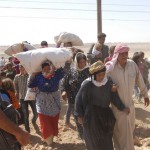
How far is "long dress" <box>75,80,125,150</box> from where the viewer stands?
537 centimetres

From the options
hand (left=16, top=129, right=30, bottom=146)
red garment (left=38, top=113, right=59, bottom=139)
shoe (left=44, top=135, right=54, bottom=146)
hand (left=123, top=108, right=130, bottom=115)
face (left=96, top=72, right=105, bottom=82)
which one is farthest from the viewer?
shoe (left=44, top=135, right=54, bottom=146)

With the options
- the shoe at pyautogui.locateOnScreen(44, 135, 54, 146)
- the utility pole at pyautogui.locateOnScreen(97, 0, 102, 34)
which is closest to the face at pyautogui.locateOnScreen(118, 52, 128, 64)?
the shoe at pyautogui.locateOnScreen(44, 135, 54, 146)

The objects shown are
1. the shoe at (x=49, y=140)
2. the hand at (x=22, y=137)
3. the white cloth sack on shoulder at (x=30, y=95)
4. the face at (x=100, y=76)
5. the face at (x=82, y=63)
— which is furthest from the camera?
the white cloth sack on shoulder at (x=30, y=95)

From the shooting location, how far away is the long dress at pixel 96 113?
537 centimetres

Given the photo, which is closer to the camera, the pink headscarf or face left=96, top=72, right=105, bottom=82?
face left=96, top=72, right=105, bottom=82

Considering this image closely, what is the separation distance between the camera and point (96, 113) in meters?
5.37

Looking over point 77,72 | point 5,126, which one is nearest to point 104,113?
point 77,72

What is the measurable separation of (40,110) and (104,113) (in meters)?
1.72

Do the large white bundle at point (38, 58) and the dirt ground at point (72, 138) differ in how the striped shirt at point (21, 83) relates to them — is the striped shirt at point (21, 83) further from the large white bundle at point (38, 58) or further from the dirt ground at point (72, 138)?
the large white bundle at point (38, 58)

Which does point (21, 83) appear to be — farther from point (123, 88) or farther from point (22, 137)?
point (22, 137)

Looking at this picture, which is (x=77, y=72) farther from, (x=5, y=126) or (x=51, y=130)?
(x=5, y=126)

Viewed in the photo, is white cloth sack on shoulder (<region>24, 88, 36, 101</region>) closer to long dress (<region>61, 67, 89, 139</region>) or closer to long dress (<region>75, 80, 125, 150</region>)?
long dress (<region>61, 67, 89, 139</region>)

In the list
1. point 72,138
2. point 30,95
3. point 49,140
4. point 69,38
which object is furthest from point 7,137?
point 69,38

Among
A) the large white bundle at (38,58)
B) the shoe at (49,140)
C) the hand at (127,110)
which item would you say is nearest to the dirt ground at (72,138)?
the shoe at (49,140)
